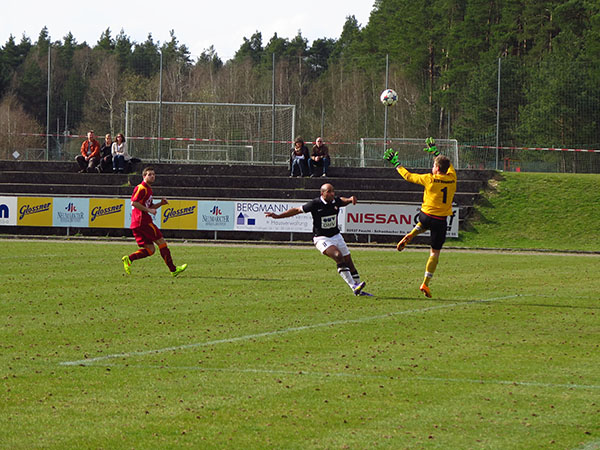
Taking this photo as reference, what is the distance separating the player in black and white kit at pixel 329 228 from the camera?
611 inches

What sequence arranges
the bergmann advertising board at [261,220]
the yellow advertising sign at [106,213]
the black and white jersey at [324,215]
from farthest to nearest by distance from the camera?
the yellow advertising sign at [106,213] < the bergmann advertising board at [261,220] < the black and white jersey at [324,215]

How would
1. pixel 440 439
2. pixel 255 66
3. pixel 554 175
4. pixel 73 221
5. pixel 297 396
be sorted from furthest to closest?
1. pixel 255 66
2. pixel 554 175
3. pixel 73 221
4. pixel 297 396
5. pixel 440 439

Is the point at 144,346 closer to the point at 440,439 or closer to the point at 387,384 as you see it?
the point at 387,384

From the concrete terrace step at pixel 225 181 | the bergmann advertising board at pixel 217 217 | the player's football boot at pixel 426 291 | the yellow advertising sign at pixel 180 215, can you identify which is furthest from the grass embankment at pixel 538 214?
the player's football boot at pixel 426 291

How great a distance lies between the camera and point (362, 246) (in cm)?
3072

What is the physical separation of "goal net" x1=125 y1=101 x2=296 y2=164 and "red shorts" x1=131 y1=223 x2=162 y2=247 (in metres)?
21.4

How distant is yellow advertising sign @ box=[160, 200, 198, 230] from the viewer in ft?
106

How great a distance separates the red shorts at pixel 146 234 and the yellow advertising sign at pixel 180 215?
13.9 metres

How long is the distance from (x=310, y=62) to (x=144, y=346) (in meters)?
54.2

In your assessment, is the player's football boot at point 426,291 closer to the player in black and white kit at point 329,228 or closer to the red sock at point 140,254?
the player in black and white kit at point 329,228

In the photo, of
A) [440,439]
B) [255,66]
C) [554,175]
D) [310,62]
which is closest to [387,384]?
[440,439]

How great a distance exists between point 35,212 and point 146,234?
53.3 feet

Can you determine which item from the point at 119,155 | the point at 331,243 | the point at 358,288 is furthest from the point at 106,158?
the point at 358,288

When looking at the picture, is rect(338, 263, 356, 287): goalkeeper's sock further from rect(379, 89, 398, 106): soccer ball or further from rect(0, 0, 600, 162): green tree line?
rect(0, 0, 600, 162): green tree line
